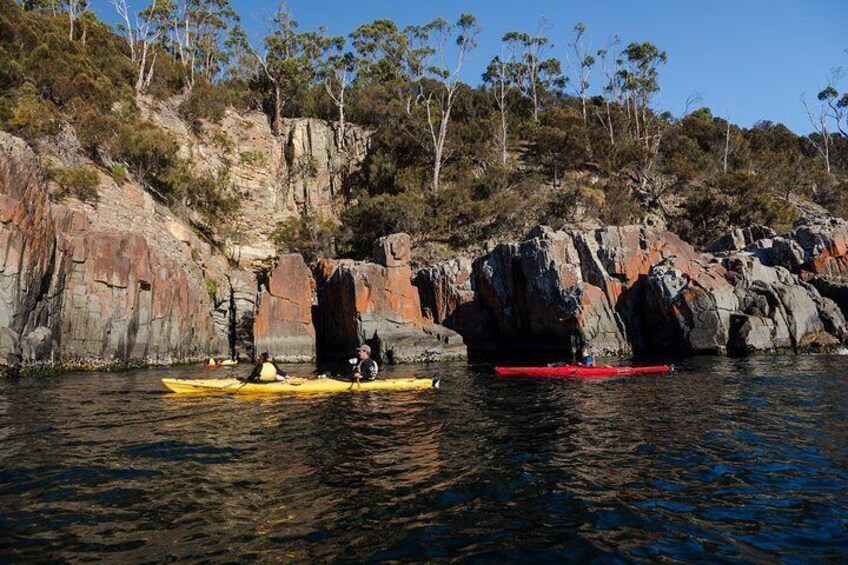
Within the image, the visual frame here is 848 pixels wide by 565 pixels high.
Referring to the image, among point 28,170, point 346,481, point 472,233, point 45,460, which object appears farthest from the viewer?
point 472,233

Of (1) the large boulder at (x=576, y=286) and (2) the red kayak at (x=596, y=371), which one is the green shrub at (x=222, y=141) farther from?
(2) the red kayak at (x=596, y=371)

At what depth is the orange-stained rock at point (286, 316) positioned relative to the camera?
96.9 feet

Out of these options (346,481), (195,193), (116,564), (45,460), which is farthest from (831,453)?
(195,193)

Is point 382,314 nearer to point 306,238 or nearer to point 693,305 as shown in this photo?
point 306,238

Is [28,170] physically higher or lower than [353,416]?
higher

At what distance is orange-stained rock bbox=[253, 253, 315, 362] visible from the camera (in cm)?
2955

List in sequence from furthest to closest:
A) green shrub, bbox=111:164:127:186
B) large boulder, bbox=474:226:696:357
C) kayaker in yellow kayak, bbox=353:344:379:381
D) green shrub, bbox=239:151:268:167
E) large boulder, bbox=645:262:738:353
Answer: green shrub, bbox=239:151:268:167, green shrub, bbox=111:164:127:186, large boulder, bbox=474:226:696:357, large boulder, bbox=645:262:738:353, kayaker in yellow kayak, bbox=353:344:379:381

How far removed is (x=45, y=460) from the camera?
8266mm

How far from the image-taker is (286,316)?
30.2 meters

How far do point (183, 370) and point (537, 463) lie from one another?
1958cm

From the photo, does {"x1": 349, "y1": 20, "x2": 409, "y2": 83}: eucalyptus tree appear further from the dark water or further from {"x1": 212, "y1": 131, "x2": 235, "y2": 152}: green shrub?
the dark water

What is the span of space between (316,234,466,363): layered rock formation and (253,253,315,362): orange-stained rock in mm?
1510

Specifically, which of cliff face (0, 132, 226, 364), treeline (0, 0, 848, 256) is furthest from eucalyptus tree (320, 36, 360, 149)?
cliff face (0, 132, 226, 364)

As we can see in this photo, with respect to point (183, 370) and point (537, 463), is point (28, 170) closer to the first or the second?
point (183, 370)
